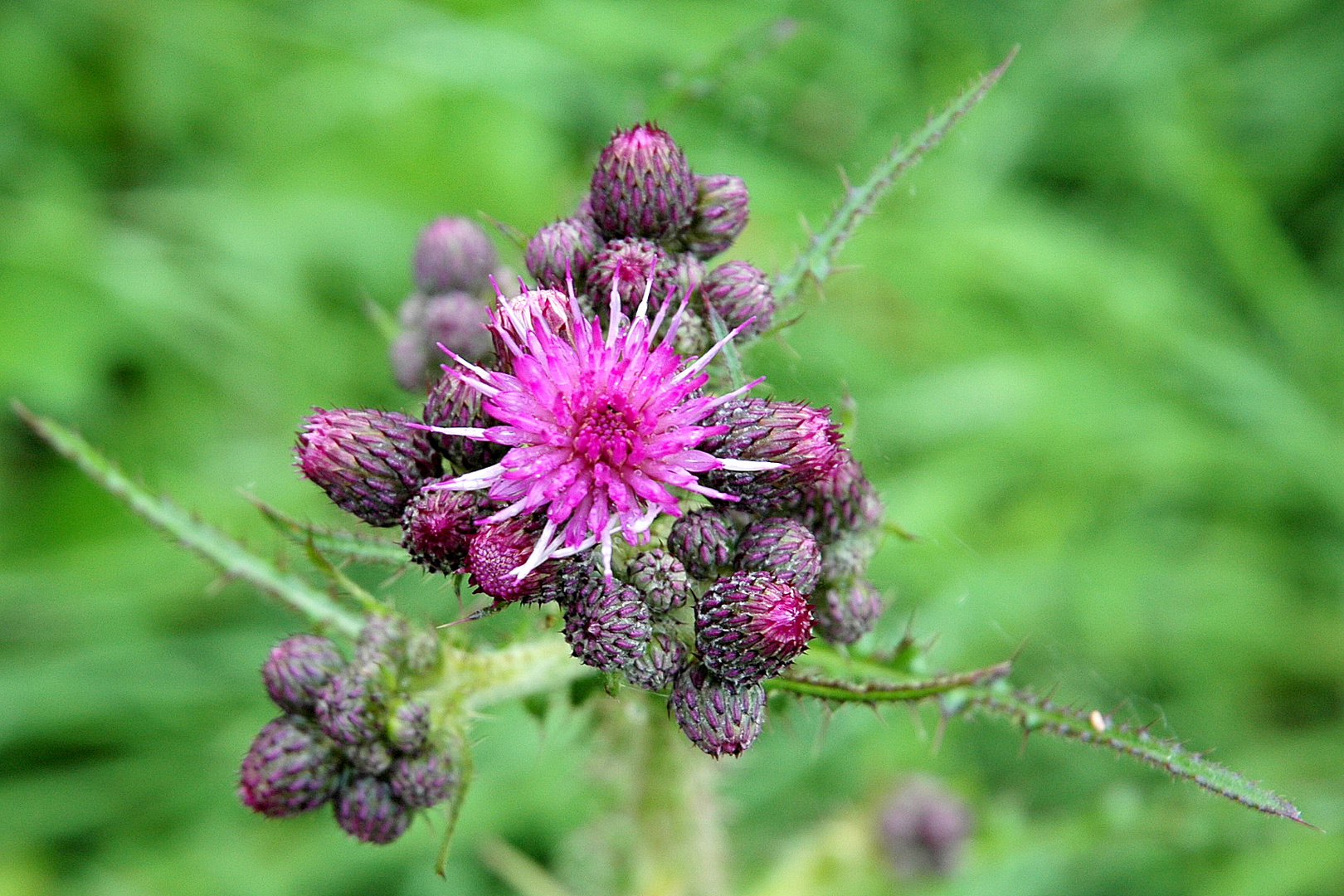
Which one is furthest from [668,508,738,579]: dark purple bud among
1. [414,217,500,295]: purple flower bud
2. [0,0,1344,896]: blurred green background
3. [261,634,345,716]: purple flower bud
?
[0,0,1344,896]: blurred green background

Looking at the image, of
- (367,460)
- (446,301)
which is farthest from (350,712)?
(446,301)

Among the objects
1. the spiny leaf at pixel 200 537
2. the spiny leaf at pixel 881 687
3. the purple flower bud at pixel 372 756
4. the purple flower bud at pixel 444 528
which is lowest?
the purple flower bud at pixel 372 756

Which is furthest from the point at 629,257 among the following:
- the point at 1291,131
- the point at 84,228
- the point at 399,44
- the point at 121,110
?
the point at 1291,131

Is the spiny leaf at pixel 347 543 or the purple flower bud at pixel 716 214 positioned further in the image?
the purple flower bud at pixel 716 214

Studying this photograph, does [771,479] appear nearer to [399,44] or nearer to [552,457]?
[552,457]

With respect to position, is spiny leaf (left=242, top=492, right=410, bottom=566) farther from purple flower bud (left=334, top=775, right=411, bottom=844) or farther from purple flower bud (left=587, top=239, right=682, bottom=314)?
purple flower bud (left=587, top=239, right=682, bottom=314)

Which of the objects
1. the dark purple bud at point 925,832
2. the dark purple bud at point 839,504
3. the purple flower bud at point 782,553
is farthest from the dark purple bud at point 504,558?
the dark purple bud at point 925,832

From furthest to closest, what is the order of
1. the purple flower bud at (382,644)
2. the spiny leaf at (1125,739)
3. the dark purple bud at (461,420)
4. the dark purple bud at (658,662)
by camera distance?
the purple flower bud at (382,644), the dark purple bud at (461,420), the dark purple bud at (658,662), the spiny leaf at (1125,739)

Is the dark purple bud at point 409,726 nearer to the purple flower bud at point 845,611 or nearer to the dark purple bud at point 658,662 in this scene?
the dark purple bud at point 658,662

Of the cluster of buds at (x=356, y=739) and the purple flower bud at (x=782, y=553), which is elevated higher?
the purple flower bud at (x=782, y=553)
